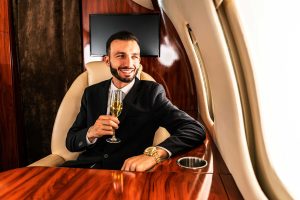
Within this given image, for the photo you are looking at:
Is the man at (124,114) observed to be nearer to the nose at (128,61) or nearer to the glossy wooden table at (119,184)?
the nose at (128,61)

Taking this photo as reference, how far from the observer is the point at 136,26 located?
3.76 m

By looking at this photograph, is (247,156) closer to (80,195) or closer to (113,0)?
(80,195)

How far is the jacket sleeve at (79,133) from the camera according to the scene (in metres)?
1.87

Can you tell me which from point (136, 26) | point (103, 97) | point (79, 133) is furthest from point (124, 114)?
point (136, 26)

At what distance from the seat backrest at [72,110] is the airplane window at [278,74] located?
3.97ft

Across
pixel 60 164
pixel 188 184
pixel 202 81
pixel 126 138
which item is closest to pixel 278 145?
pixel 188 184

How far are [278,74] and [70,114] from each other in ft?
5.32

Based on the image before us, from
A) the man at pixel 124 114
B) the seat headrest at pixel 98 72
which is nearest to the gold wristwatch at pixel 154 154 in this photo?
the man at pixel 124 114

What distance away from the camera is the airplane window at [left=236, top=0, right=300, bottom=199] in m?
0.80

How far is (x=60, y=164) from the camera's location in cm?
194

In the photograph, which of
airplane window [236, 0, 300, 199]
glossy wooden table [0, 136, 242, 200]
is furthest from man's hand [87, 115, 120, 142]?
airplane window [236, 0, 300, 199]

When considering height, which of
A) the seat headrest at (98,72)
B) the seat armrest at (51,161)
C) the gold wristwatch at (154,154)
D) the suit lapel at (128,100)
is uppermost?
the seat headrest at (98,72)

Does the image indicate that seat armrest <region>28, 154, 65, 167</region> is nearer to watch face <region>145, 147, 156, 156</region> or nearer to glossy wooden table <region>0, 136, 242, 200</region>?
glossy wooden table <region>0, 136, 242, 200</region>

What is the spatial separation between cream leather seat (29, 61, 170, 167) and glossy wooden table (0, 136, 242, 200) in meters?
0.64
